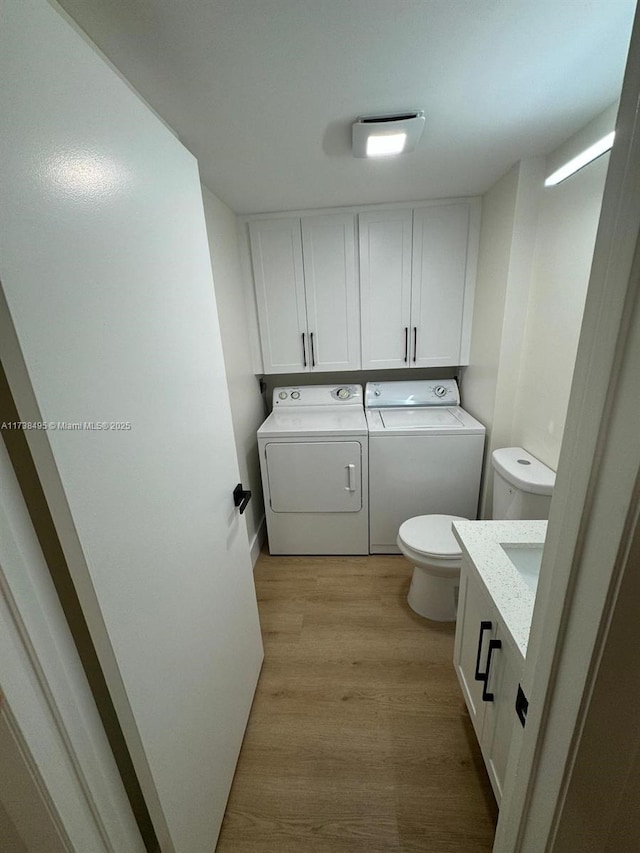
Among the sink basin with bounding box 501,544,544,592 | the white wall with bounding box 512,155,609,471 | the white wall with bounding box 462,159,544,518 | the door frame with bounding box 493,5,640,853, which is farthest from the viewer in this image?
the white wall with bounding box 462,159,544,518

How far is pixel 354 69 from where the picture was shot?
1005 mm

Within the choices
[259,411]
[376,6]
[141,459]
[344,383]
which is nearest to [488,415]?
[344,383]

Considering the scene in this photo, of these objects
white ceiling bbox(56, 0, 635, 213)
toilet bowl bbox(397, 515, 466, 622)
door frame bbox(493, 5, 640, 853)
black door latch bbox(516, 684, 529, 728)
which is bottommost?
toilet bowl bbox(397, 515, 466, 622)

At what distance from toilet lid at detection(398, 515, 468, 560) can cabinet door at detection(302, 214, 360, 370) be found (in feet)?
3.94

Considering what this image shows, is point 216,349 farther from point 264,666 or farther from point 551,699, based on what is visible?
point 264,666

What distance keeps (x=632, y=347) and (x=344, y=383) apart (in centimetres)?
235

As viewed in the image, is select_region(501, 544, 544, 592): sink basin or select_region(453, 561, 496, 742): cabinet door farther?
select_region(501, 544, 544, 592): sink basin

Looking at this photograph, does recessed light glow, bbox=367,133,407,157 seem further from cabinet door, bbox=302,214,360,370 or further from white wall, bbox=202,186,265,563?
white wall, bbox=202,186,265,563

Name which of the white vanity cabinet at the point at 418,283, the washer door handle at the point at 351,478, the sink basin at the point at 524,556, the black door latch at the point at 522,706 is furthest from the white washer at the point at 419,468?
the black door latch at the point at 522,706

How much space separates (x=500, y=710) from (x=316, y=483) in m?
1.43

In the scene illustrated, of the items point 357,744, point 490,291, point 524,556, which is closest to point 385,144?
point 490,291

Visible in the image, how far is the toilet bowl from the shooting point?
1624 millimetres

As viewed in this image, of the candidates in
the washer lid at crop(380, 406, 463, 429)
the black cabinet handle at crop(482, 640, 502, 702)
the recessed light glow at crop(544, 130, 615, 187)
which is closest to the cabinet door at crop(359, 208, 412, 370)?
the washer lid at crop(380, 406, 463, 429)

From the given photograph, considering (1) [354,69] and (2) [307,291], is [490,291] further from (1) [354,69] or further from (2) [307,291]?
(1) [354,69]
